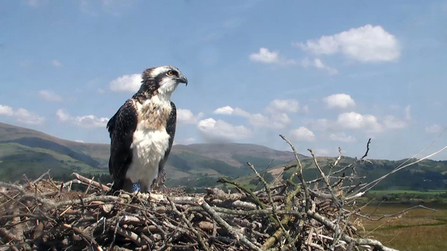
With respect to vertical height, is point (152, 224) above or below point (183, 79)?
below

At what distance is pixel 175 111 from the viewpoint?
6.42m

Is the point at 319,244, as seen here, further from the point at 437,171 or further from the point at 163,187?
the point at 437,171

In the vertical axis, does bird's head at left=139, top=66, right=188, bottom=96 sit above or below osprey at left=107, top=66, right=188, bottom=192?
above

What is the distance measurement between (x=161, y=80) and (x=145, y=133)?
936 millimetres

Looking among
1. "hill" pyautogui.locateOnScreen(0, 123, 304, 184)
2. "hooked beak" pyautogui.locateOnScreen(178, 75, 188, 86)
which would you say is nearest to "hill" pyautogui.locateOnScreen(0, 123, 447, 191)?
"hill" pyautogui.locateOnScreen(0, 123, 304, 184)

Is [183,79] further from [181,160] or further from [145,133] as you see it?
[181,160]

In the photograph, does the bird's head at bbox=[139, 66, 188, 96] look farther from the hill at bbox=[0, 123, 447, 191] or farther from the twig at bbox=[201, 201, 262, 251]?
the hill at bbox=[0, 123, 447, 191]

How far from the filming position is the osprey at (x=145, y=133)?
19.8ft

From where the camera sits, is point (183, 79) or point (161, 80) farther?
point (183, 79)

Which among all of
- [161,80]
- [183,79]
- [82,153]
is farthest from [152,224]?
[82,153]

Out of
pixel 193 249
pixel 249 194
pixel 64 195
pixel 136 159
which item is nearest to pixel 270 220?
pixel 249 194

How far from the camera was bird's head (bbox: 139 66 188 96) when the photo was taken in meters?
6.27

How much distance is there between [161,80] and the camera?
20.8ft

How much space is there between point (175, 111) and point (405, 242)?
2346 cm
